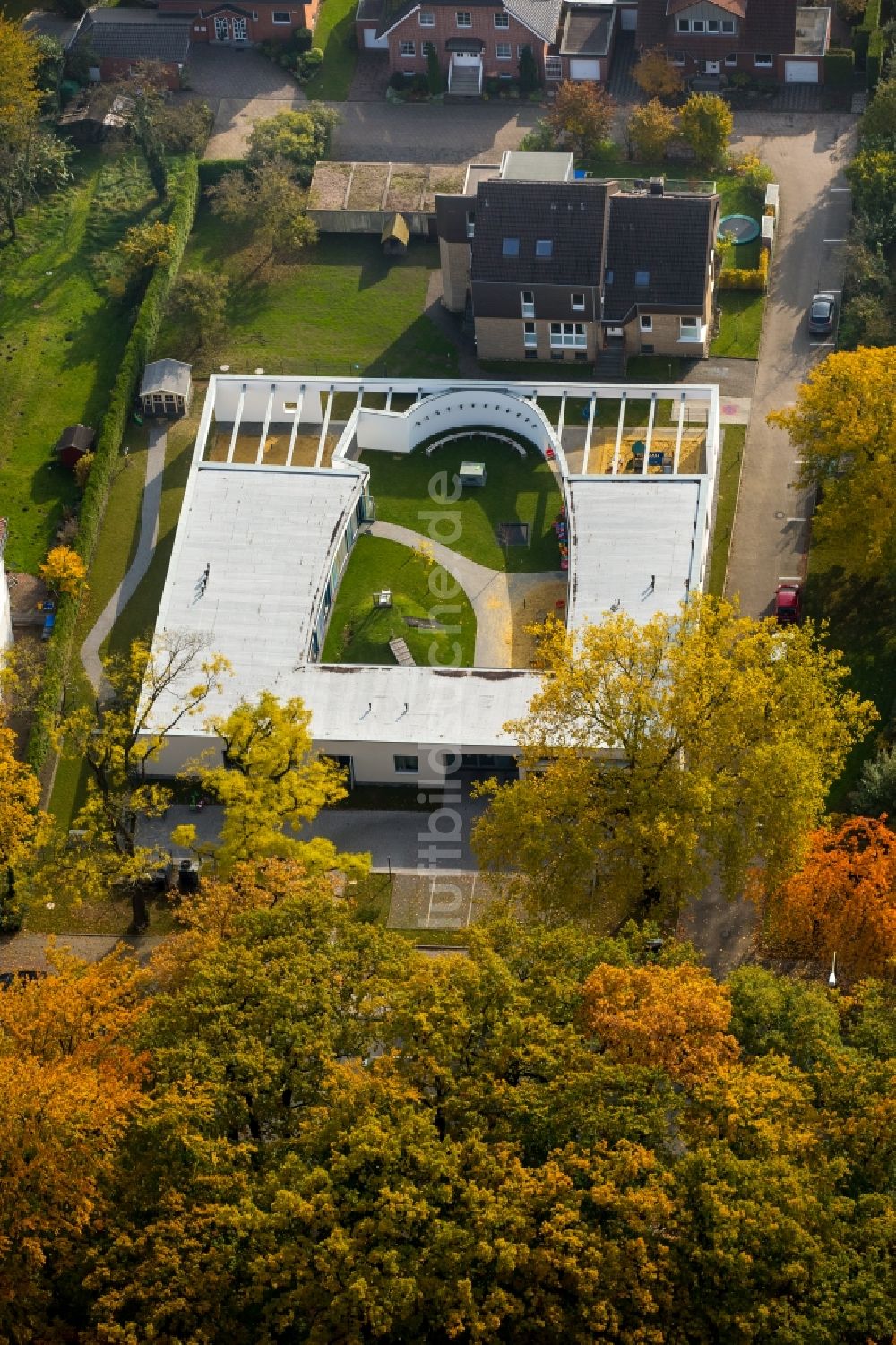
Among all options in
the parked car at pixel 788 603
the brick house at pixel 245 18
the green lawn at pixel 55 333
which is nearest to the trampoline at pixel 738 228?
the parked car at pixel 788 603

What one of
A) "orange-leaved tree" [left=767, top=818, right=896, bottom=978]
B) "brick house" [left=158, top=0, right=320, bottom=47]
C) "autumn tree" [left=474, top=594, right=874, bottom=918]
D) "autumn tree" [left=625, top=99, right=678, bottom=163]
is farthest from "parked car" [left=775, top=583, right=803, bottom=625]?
"brick house" [left=158, top=0, right=320, bottom=47]

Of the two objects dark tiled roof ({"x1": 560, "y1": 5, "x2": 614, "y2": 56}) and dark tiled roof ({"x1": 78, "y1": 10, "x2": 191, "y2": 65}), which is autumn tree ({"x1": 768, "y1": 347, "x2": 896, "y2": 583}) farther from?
dark tiled roof ({"x1": 78, "y1": 10, "x2": 191, "y2": 65})

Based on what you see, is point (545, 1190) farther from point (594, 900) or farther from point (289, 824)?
point (289, 824)

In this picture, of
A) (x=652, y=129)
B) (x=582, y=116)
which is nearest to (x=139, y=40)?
(x=582, y=116)

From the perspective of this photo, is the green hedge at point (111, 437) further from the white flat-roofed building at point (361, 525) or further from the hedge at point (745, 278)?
the hedge at point (745, 278)

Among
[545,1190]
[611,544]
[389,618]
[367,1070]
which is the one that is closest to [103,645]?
[389,618]

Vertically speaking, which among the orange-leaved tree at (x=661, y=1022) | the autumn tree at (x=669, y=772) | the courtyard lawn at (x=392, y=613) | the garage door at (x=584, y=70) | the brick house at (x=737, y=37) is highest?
the brick house at (x=737, y=37)
